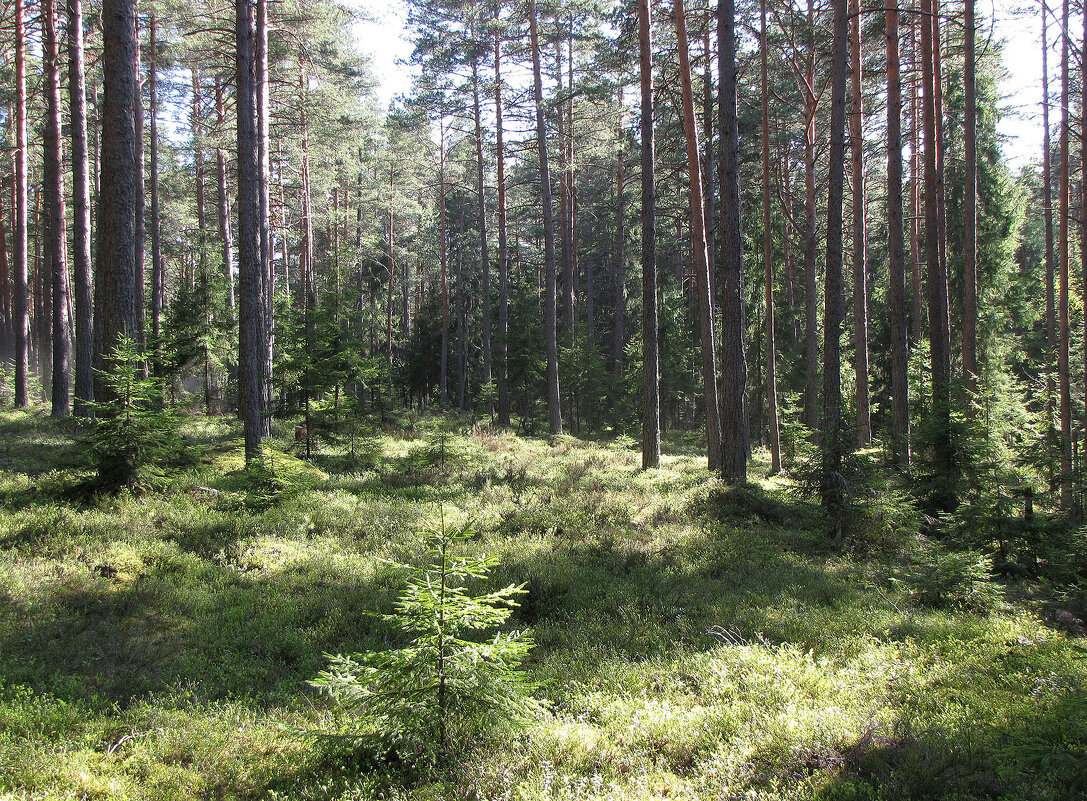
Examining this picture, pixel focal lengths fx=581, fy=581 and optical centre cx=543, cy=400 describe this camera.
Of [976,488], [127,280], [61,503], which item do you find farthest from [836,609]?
[127,280]

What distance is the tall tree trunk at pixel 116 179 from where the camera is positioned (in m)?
9.45

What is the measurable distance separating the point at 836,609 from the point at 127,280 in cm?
1171

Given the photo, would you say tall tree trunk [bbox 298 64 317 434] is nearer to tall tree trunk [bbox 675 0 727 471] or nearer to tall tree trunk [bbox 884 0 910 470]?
tall tree trunk [bbox 675 0 727 471]

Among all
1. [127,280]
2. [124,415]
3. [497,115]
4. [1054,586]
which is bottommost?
[1054,586]

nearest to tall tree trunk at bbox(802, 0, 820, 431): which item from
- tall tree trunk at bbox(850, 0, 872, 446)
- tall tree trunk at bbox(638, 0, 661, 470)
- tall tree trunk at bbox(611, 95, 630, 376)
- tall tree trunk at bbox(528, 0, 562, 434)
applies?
tall tree trunk at bbox(850, 0, 872, 446)

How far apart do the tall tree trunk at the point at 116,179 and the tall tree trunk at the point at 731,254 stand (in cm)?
1100

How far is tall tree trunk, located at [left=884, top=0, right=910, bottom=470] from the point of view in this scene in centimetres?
1366

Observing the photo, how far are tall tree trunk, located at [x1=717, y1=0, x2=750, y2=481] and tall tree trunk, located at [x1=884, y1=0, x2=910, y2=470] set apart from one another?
411cm

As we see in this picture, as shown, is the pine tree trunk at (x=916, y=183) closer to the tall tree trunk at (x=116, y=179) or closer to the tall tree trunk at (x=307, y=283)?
the tall tree trunk at (x=307, y=283)

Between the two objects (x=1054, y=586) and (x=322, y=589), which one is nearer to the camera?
(x=322, y=589)

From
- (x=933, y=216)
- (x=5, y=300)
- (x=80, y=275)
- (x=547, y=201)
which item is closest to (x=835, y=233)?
(x=933, y=216)

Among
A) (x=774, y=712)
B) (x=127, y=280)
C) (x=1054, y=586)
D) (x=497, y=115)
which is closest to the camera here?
(x=774, y=712)

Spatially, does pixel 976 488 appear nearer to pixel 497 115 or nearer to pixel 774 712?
pixel 774 712

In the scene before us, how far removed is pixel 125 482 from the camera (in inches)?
334
